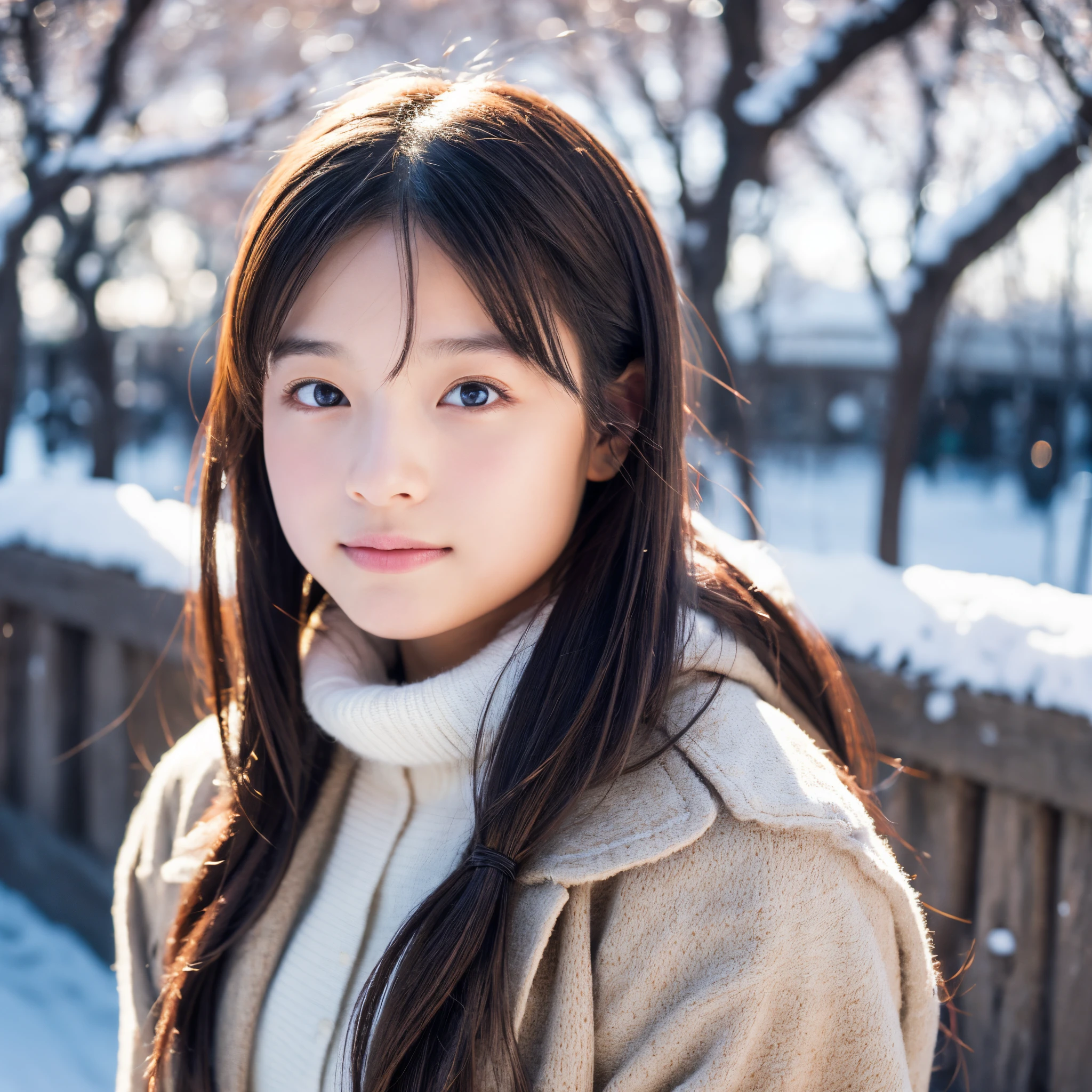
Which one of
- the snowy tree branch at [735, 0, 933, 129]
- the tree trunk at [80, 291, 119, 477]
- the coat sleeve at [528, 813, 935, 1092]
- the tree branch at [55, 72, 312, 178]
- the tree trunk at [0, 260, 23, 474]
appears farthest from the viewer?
the tree trunk at [80, 291, 119, 477]

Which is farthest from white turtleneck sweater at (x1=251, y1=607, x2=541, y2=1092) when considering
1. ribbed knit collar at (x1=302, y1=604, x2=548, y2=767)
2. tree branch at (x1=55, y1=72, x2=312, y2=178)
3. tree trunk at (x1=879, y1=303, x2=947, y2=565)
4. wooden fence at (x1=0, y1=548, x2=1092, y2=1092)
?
tree branch at (x1=55, y1=72, x2=312, y2=178)

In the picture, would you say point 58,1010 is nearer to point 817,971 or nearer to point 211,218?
point 817,971

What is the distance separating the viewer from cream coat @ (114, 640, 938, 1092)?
1039 mm

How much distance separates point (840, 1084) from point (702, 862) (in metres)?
0.28

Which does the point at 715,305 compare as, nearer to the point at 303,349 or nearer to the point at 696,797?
the point at 303,349

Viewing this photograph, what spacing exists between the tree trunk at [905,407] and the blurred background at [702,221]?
0.01 meters

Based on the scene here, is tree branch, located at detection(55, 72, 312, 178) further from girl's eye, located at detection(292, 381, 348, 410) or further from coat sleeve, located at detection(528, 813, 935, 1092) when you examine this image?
coat sleeve, located at detection(528, 813, 935, 1092)

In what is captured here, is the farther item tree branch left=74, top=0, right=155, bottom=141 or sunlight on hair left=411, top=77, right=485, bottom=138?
tree branch left=74, top=0, right=155, bottom=141

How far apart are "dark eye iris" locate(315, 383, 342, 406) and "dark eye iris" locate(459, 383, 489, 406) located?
0.16 m

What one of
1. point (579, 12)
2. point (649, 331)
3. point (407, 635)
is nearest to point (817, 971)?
point (407, 635)

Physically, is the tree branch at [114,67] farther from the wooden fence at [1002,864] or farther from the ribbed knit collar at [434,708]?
the wooden fence at [1002,864]

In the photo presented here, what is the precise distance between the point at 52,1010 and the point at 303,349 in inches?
98.3

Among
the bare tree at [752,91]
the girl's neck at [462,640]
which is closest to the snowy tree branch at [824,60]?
the bare tree at [752,91]

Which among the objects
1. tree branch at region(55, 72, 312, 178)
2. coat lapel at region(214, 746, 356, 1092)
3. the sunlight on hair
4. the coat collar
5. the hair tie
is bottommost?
coat lapel at region(214, 746, 356, 1092)
